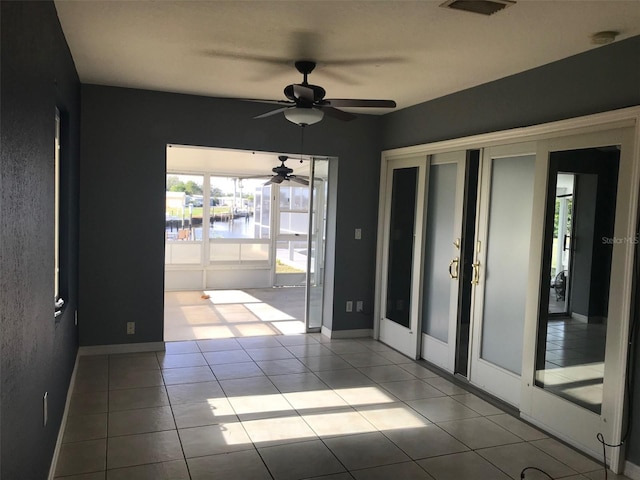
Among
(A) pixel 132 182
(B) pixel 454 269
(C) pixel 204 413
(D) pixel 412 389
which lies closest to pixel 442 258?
(B) pixel 454 269

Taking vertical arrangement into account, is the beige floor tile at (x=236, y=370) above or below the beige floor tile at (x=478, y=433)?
above

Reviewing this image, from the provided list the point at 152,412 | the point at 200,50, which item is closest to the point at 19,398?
the point at 152,412

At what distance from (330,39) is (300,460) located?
2545mm

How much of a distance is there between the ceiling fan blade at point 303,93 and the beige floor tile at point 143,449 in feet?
7.67

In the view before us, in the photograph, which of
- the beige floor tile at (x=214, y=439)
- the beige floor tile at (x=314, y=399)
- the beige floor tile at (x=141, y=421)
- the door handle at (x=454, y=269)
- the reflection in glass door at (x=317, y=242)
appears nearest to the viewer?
the beige floor tile at (x=214, y=439)

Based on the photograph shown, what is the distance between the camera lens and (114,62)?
4027mm

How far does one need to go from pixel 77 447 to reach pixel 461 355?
3.11 meters

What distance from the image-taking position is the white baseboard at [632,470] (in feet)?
9.75

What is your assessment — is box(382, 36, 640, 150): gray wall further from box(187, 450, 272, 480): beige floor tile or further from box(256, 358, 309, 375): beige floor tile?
box(187, 450, 272, 480): beige floor tile

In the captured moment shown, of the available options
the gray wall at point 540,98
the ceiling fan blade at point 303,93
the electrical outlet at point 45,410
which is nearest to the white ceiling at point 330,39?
the gray wall at point 540,98

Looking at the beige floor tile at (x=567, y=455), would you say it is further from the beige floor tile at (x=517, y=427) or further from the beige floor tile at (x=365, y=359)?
the beige floor tile at (x=365, y=359)

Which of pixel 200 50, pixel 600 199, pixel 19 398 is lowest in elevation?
pixel 19 398

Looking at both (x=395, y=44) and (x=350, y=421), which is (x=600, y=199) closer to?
(x=395, y=44)

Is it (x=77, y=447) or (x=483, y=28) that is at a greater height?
(x=483, y=28)
